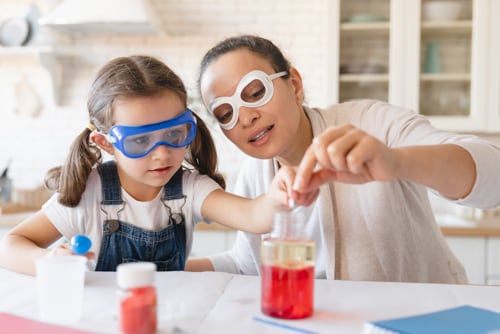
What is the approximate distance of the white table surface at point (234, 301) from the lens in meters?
0.92

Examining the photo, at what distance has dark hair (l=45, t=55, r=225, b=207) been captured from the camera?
4.63 feet

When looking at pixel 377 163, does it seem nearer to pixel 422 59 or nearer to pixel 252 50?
pixel 252 50

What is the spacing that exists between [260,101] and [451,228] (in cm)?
161

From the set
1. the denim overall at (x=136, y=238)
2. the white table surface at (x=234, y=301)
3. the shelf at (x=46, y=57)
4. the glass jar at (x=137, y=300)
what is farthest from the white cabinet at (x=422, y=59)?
the glass jar at (x=137, y=300)

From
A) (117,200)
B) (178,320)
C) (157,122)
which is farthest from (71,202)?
(178,320)

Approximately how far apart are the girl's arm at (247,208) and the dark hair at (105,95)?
0.95 feet

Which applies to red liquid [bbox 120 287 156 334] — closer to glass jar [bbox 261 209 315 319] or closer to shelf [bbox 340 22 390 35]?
glass jar [bbox 261 209 315 319]

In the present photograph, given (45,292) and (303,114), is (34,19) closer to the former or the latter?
(303,114)

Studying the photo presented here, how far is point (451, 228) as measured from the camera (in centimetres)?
264

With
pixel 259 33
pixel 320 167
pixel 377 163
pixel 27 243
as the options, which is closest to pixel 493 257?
pixel 320 167

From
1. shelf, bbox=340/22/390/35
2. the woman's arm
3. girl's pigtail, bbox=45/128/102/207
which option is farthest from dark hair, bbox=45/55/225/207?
shelf, bbox=340/22/390/35

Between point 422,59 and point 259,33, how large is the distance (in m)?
0.99

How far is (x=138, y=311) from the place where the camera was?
34.0 inches

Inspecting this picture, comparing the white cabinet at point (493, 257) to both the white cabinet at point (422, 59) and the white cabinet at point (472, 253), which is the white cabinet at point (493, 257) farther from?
the white cabinet at point (422, 59)
